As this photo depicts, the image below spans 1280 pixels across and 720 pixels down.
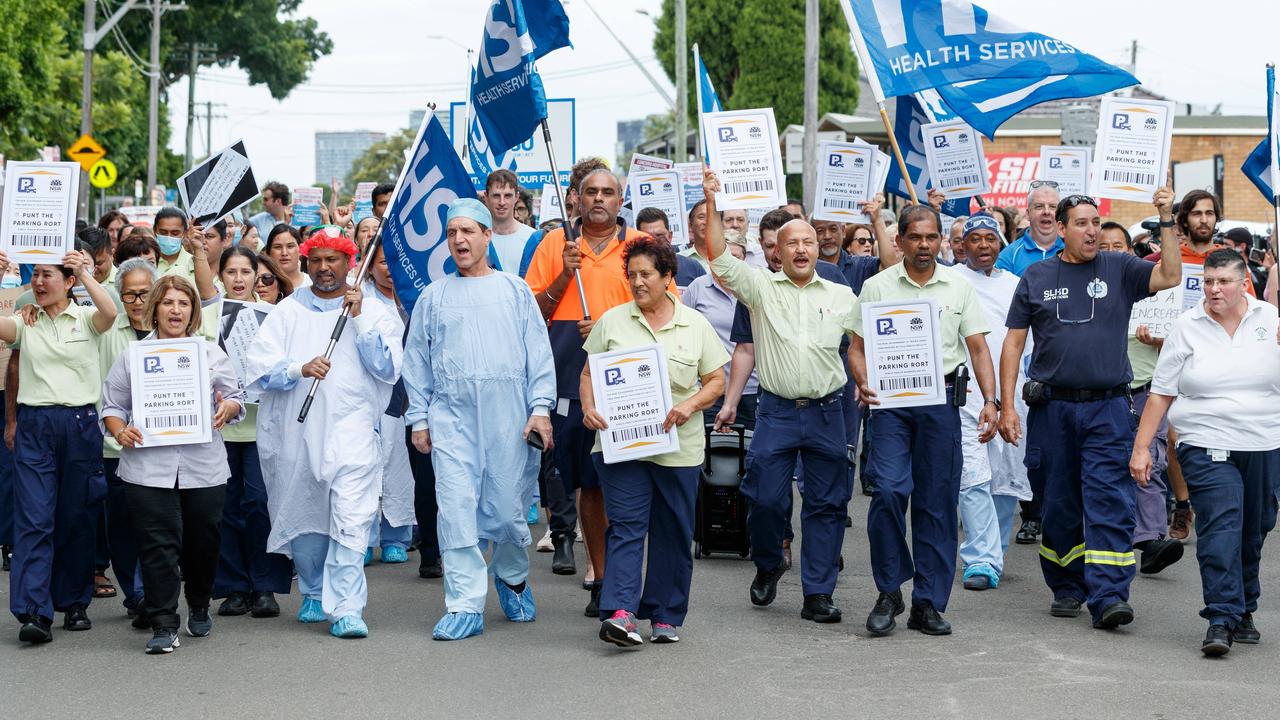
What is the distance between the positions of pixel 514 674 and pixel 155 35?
4698cm

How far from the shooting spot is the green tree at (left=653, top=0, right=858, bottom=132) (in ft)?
182

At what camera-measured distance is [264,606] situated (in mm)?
8773

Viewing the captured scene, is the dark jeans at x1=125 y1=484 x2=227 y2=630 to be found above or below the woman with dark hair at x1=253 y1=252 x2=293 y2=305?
below

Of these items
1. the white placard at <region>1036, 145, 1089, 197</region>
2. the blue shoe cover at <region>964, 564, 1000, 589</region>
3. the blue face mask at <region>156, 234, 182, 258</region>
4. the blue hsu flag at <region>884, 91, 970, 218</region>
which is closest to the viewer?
the blue shoe cover at <region>964, 564, 1000, 589</region>

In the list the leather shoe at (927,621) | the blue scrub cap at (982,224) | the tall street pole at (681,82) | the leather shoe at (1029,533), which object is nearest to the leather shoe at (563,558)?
the leather shoe at (927,621)

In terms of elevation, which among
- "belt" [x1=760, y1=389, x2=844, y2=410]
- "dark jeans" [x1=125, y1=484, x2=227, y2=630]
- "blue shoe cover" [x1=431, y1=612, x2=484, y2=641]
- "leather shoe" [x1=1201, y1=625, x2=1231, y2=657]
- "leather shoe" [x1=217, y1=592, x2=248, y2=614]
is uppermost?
"belt" [x1=760, y1=389, x2=844, y2=410]

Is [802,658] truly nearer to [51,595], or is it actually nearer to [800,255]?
[800,255]

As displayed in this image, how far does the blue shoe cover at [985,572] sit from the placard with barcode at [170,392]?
4.31 meters

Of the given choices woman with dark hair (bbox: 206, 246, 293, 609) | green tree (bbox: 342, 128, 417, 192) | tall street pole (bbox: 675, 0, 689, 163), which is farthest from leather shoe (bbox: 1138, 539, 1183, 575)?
Result: green tree (bbox: 342, 128, 417, 192)

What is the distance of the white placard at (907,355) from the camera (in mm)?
8258

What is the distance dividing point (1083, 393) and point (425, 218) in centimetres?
367

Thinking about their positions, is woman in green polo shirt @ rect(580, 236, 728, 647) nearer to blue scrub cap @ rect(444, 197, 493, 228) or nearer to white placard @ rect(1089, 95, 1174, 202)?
blue scrub cap @ rect(444, 197, 493, 228)

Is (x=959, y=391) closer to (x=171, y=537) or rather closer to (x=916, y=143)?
(x=171, y=537)

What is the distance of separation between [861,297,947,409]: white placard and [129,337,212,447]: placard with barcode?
10.5 ft
